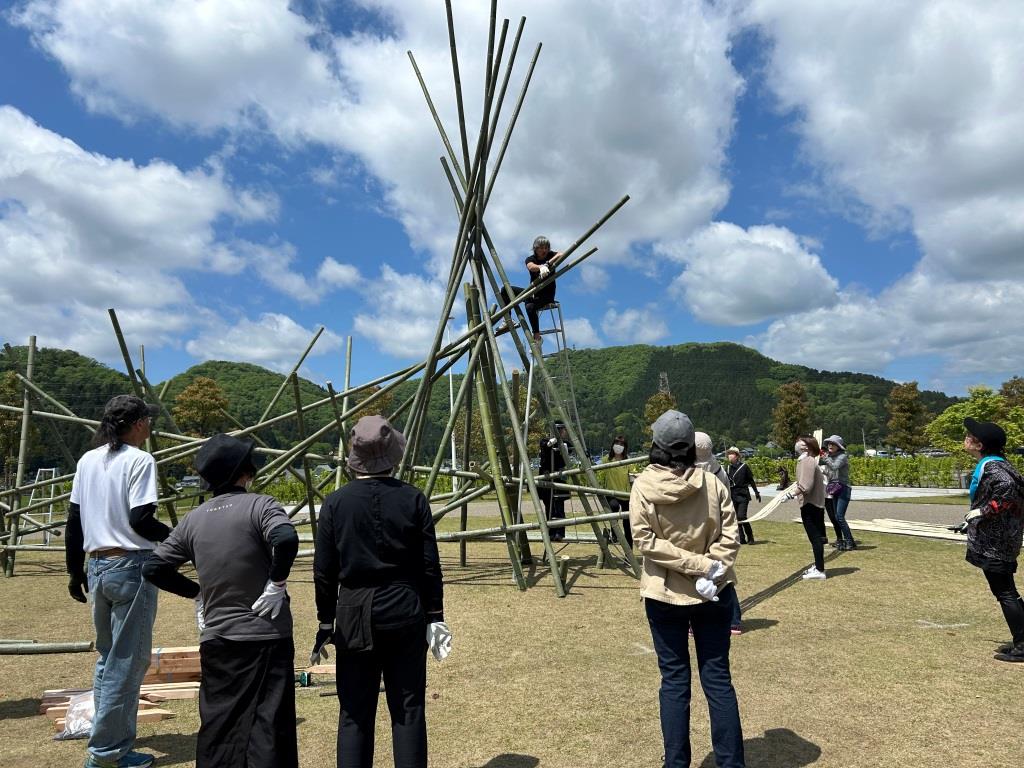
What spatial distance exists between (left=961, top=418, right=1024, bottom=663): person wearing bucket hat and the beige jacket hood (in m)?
2.83

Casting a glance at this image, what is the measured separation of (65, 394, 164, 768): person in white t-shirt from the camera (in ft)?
11.4

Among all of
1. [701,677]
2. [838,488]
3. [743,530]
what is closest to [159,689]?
[701,677]

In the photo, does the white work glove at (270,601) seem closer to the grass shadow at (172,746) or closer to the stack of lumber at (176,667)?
the grass shadow at (172,746)

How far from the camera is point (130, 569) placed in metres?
3.55

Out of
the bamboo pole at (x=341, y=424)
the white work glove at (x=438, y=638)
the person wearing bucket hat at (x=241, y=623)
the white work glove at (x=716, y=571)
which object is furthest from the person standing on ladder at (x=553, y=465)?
the person wearing bucket hat at (x=241, y=623)

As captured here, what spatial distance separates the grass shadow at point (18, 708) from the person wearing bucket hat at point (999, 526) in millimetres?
6731

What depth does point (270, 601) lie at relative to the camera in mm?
2818

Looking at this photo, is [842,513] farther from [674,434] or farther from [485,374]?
[674,434]

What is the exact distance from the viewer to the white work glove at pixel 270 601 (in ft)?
9.21

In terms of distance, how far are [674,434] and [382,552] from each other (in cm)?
146

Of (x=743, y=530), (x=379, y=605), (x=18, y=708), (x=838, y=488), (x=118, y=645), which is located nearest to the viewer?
(x=379, y=605)

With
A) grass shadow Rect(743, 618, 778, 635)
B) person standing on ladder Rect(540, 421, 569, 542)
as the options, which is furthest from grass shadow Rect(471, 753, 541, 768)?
person standing on ladder Rect(540, 421, 569, 542)

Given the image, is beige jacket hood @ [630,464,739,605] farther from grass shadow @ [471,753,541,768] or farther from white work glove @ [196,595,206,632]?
white work glove @ [196,595,206,632]

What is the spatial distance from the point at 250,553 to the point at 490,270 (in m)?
6.29
